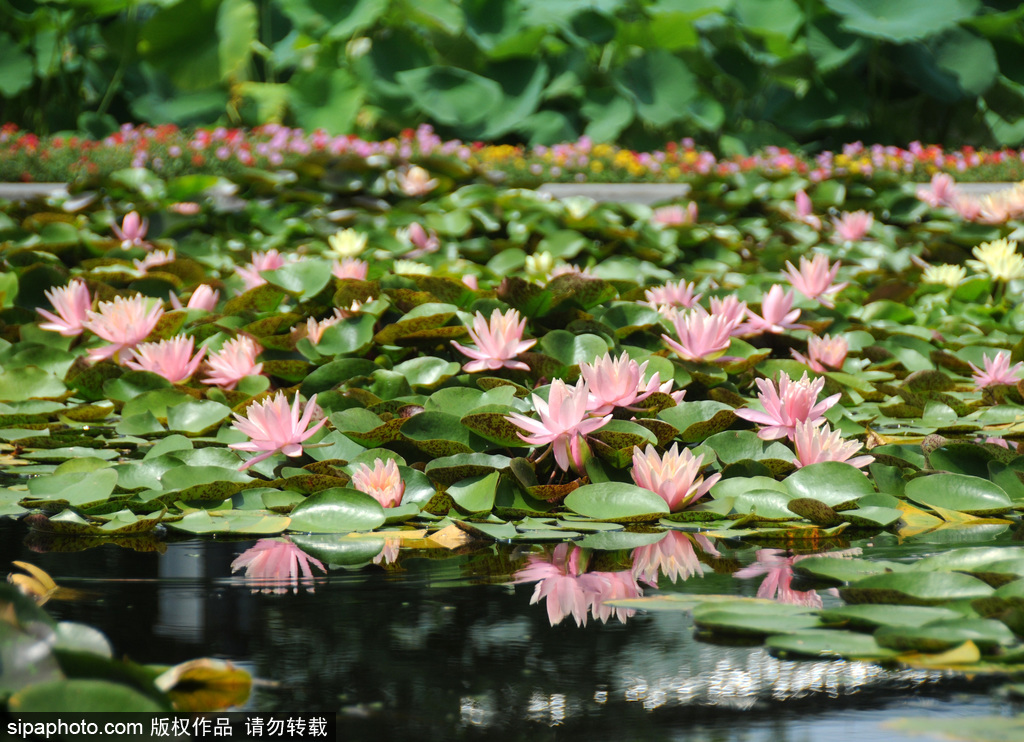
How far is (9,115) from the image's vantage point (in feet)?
27.9

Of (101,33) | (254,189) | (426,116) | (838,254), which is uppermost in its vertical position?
(101,33)

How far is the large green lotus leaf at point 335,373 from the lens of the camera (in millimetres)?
1818

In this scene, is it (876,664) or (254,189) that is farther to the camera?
(254,189)

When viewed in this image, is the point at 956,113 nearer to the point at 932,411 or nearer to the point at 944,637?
the point at 932,411

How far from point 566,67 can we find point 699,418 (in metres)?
6.53

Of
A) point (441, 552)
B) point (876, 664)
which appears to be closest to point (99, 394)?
point (441, 552)

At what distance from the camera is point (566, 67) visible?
7520 millimetres

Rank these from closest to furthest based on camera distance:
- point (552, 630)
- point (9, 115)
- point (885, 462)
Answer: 1. point (552, 630)
2. point (885, 462)
3. point (9, 115)

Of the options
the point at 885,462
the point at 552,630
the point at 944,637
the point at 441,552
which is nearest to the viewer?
the point at 944,637

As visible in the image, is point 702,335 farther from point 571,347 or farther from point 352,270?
point 352,270

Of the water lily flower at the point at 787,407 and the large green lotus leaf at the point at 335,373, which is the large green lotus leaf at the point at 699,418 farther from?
the large green lotus leaf at the point at 335,373

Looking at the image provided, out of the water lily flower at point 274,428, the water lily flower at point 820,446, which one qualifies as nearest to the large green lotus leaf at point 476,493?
the water lily flower at point 274,428

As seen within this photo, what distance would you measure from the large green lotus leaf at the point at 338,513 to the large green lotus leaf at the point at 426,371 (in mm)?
564

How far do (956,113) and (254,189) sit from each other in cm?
Result: 692
